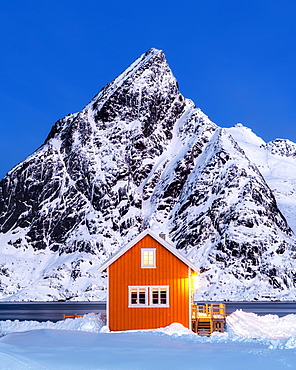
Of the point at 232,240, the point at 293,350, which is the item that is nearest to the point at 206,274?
the point at 232,240

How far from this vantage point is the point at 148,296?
4919 centimetres

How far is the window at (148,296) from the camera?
160ft

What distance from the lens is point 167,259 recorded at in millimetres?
49781

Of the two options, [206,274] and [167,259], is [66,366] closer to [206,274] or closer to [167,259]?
[167,259]

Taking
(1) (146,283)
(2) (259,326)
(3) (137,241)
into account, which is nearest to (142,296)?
(1) (146,283)

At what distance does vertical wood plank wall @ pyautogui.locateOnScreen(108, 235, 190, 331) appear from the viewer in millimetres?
48594

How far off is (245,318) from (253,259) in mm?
136601

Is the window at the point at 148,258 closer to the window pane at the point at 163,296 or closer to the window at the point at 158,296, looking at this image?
the window at the point at 158,296

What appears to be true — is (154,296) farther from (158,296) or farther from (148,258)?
(148,258)

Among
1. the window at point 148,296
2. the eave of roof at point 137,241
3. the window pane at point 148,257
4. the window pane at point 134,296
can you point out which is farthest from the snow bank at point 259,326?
the window pane at point 148,257

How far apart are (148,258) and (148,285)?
2.16 m

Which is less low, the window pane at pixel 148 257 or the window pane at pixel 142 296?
the window pane at pixel 148 257

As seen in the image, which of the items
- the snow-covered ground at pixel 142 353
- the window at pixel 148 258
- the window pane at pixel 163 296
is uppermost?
the window at pixel 148 258

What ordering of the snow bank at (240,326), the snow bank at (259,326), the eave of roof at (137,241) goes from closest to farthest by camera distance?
the snow bank at (240,326)
the snow bank at (259,326)
the eave of roof at (137,241)
